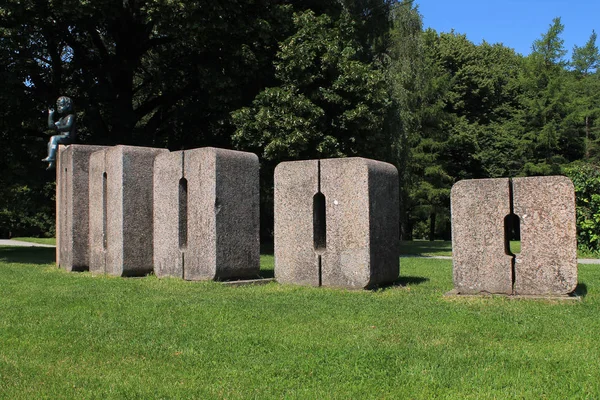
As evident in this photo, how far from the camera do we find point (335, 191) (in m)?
9.57

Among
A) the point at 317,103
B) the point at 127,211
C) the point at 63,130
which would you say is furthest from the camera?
the point at 317,103

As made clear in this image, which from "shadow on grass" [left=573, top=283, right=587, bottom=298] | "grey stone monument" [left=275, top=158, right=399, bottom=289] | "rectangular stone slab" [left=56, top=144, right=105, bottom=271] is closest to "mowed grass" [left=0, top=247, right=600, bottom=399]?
"shadow on grass" [left=573, top=283, right=587, bottom=298]

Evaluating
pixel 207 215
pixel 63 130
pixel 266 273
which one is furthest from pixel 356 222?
pixel 63 130

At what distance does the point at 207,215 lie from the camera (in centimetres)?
1049

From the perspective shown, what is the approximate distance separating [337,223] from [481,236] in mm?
2177

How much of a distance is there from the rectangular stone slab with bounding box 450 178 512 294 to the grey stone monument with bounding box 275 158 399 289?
134cm

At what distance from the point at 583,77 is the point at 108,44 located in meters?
35.9

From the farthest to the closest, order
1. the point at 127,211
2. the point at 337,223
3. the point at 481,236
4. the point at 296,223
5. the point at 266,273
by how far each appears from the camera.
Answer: the point at 266,273 → the point at 127,211 → the point at 296,223 → the point at 337,223 → the point at 481,236

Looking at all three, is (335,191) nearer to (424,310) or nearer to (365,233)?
(365,233)

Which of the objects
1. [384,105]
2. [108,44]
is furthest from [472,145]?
[108,44]

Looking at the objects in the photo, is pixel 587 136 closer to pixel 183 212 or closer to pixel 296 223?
pixel 296 223

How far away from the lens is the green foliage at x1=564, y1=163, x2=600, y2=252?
18.3 m

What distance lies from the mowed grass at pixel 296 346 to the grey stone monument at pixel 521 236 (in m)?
0.35

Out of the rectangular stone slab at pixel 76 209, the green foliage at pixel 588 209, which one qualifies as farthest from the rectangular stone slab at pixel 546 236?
the green foliage at pixel 588 209
